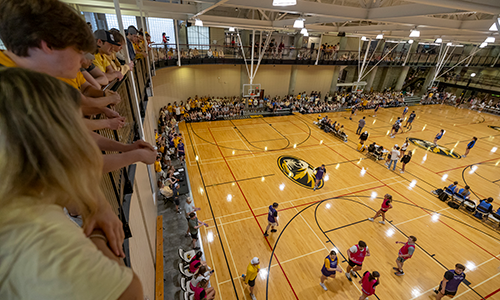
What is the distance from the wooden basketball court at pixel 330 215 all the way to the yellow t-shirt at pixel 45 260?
6655 millimetres

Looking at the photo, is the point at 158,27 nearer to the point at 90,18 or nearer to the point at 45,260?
the point at 90,18

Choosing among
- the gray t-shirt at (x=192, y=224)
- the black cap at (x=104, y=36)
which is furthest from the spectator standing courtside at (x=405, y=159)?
the black cap at (x=104, y=36)

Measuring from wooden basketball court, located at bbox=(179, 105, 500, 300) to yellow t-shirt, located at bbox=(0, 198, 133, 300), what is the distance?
21.8 feet

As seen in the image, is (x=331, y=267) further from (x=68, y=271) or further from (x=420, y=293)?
(x=68, y=271)

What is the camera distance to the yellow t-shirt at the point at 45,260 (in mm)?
605

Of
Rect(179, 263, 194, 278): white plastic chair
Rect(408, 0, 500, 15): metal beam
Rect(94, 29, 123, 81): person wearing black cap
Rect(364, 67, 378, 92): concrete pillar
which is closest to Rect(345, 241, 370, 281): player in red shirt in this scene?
Rect(179, 263, 194, 278): white plastic chair

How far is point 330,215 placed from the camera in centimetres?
909

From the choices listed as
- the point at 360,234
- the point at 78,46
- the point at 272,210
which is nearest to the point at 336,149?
Answer: the point at 360,234

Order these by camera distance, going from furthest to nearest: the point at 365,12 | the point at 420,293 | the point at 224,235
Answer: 1. the point at 365,12
2. the point at 224,235
3. the point at 420,293

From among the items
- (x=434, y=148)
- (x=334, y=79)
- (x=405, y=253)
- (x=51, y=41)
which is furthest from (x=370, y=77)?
(x=51, y=41)

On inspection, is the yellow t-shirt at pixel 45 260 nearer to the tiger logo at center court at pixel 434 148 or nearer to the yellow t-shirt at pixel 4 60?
the yellow t-shirt at pixel 4 60

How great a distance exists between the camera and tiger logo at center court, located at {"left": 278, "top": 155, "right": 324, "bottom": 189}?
1113cm

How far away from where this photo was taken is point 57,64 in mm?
1389

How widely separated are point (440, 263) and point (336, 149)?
8.62m
